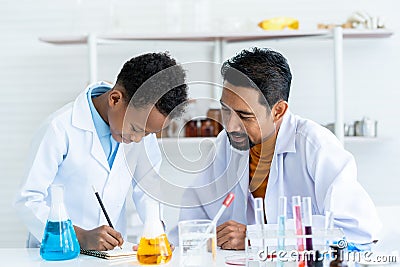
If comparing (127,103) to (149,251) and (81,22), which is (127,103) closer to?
(149,251)

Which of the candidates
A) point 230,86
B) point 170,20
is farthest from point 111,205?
point 170,20

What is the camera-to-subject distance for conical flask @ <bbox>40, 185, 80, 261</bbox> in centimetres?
179

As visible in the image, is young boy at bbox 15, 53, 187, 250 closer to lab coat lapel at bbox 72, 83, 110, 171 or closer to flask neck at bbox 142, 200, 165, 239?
lab coat lapel at bbox 72, 83, 110, 171

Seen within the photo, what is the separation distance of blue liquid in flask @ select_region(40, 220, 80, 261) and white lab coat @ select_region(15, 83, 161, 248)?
0.21 meters

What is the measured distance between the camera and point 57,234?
1.80 m

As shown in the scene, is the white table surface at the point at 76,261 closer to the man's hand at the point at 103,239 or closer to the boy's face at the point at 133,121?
the man's hand at the point at 103,239

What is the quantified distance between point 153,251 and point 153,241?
2 cm

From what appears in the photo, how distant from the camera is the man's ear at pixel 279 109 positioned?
2184 mm

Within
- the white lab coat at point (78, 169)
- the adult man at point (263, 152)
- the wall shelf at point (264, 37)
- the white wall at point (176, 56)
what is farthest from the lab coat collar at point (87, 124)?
the white wall at point (176, 56)

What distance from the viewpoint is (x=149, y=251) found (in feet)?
5.66

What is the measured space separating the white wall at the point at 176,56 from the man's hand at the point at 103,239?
1781mm

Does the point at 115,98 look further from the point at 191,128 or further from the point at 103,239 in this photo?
the point at 191,128

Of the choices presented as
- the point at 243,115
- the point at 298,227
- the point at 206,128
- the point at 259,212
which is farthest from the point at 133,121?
the point at 206,128

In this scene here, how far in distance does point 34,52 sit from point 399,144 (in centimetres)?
195
